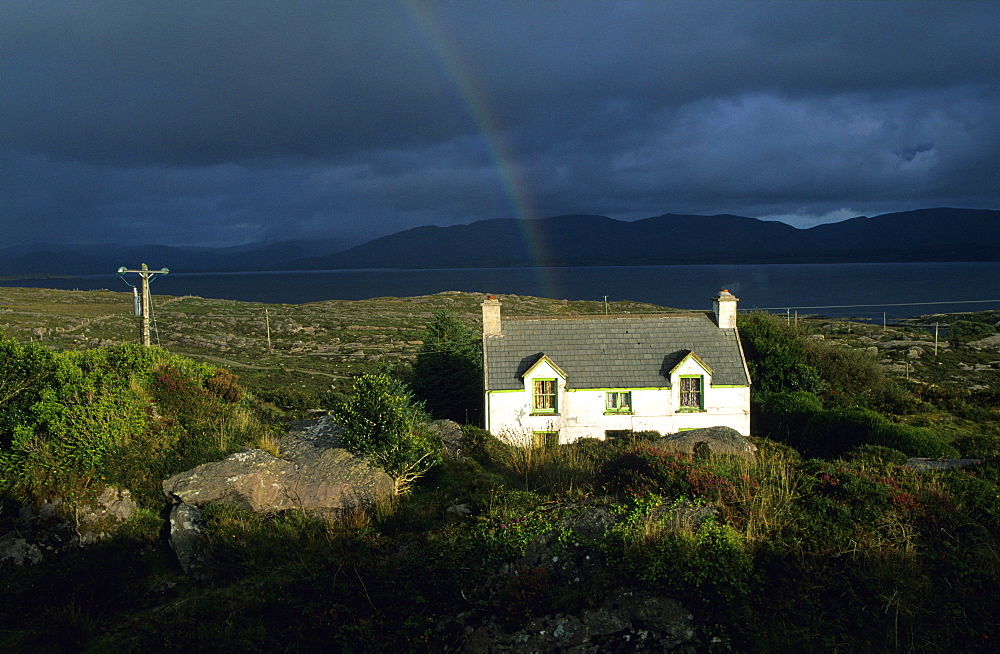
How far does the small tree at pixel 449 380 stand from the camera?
28.9m

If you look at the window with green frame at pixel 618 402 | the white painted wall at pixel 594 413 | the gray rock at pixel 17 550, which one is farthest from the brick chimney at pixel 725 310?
the gray rock at pixel 17 550

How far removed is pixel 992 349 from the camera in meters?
69.2

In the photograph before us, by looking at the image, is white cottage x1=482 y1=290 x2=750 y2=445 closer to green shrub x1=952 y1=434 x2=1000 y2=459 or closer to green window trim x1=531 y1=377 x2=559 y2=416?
green window trim x1=531 y1=377 x2=559 y2=416

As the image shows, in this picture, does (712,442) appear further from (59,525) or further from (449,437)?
(59,525)

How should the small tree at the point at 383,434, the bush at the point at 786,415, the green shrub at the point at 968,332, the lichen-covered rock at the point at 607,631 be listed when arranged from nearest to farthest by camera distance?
the lichen-covered rock at the point at 607,631, the small tree at the point at 383,434, the bush at the point at 786,415, the green shrub at the point at 968,332

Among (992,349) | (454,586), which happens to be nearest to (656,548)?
(454,586)

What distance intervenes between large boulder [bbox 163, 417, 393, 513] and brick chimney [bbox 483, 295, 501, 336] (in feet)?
45.4

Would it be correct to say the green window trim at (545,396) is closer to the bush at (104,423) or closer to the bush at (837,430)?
the bush at (837,430)

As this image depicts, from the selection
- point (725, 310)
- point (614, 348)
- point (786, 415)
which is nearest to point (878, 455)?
point (786, 415)

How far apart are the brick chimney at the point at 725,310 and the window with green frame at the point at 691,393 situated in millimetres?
3364

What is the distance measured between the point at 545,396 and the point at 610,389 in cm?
265

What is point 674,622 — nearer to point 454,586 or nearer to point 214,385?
point 454,586

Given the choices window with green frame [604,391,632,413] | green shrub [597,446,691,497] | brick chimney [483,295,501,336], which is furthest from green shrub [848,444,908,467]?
brick chimney [483,295,501,336]

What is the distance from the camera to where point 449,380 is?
29391 mm
